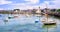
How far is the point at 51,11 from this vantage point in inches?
59.7

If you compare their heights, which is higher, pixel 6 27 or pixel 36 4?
pixel 36 4

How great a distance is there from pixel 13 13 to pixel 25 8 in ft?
0.52

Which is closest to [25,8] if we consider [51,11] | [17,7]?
[17,7]

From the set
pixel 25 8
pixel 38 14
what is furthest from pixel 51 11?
pixel 25 8

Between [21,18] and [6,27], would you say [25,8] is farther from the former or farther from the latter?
[6,27]

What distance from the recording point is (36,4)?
1509mm

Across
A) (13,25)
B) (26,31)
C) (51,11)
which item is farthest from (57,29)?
(13,25)

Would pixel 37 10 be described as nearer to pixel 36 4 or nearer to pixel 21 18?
pixel 36 4

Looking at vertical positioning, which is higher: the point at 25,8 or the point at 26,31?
the point at 25,8

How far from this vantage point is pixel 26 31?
1486 mm

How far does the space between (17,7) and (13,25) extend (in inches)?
8.8

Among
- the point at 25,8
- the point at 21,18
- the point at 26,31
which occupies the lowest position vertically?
the point at 26,31

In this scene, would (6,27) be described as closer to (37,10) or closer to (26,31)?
(26,31)

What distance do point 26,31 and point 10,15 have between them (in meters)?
0.28
